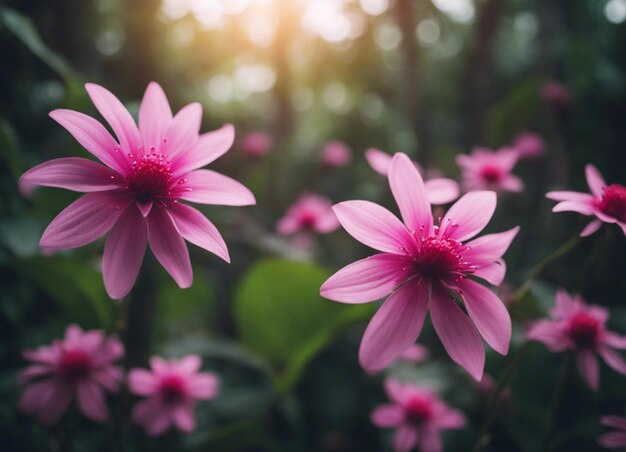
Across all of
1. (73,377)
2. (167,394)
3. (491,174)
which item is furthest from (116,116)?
(491,174)

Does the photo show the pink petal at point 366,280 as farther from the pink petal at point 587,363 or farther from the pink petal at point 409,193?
the pink petal at point 587,363

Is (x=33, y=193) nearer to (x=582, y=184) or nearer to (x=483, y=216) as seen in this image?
(x=483, y=216)

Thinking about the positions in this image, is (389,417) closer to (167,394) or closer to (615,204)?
(167,394)

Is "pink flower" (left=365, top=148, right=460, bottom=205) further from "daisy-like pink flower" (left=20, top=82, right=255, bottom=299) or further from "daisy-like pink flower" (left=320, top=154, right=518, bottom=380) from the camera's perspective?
"daisy-like pink flower" (left=20, top=82, right=255, bottom=299)

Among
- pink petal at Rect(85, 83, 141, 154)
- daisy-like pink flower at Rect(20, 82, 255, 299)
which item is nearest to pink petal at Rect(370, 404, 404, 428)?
daisy-like pink flower at Rect(20, 82, 255, 299)

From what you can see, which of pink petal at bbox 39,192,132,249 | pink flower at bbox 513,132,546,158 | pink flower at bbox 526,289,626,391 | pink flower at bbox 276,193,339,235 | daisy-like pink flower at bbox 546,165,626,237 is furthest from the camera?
pink flower at bbox 513,132,546,158

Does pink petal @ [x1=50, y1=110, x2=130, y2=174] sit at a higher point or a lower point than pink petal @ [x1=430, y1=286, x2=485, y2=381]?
higher

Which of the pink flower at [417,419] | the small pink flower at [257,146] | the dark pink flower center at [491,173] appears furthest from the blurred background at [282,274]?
the dark pink flower center at [491,173]
